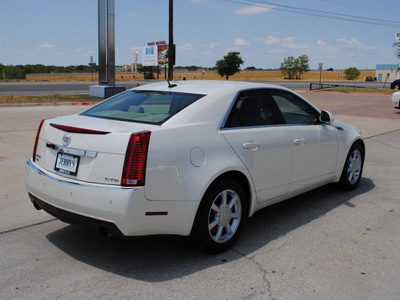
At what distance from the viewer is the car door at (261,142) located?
4047mm

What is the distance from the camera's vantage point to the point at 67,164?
355cm

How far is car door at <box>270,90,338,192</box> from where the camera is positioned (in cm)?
474

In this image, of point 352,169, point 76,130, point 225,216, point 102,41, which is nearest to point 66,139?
point 76,130

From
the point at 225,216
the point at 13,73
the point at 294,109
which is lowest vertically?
the point at 225,216

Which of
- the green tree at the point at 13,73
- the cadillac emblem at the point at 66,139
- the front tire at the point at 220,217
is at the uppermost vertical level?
the green tree at the point at 13,73

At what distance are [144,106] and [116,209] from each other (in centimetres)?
138

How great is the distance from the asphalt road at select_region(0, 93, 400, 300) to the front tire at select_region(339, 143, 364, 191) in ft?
1.22

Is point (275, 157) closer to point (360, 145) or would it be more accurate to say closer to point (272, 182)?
point (272, 182)

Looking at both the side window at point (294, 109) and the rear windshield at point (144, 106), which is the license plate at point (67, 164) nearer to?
the rear windshield at point (144, 106)

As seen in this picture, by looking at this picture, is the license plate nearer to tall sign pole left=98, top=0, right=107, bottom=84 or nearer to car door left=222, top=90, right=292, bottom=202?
car door left=222, top=90, right=292, bottom=202

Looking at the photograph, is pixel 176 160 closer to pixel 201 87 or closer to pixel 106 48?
pixel 201 87

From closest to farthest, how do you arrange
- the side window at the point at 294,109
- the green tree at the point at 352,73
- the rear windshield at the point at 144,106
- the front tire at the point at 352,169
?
the rear windshield at the point at 144,106, the side window at the point at 294,109, the front tire at the point at 352,169, the green tree at the point at 352,73

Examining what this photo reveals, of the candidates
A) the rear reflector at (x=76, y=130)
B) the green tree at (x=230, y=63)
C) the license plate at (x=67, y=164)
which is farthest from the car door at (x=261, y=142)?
the green tree at (x=230, y=63)

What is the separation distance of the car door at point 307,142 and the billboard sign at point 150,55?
60897 mm
